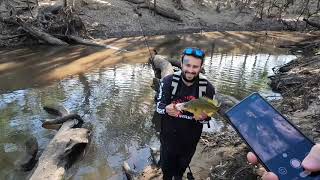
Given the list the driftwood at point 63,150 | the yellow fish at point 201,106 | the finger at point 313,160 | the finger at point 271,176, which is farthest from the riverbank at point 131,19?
the finger at point 313,160

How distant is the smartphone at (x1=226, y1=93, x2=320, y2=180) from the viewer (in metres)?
2.96

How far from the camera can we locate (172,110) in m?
4.14

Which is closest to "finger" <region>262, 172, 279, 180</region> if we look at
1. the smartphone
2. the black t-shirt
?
the smartphone

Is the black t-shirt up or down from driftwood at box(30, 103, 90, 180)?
up

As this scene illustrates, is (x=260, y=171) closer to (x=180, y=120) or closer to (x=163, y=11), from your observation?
(x=180, y=120)

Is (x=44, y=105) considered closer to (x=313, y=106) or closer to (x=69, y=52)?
(x=313, y=106)

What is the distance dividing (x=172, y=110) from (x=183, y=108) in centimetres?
23

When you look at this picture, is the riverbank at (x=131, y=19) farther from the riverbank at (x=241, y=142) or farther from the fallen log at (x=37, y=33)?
the riverbank at (x=241, y=142)

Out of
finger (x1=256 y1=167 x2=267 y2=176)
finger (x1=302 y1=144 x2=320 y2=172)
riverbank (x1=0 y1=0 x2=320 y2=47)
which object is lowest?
riverbank (x1=0 y1=0 x2=320 y2=47)

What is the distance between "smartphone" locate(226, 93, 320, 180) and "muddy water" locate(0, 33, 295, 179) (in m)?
3.42

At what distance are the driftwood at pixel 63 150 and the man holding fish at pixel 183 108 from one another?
6.54 feet

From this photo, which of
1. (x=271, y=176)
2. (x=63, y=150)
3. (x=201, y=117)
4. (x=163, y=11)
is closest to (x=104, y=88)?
(x=63, y=150)

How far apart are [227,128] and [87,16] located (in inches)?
561

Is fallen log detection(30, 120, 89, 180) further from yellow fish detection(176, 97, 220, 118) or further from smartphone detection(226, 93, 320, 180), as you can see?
smartphone detection(226, 93, 320, 180)
